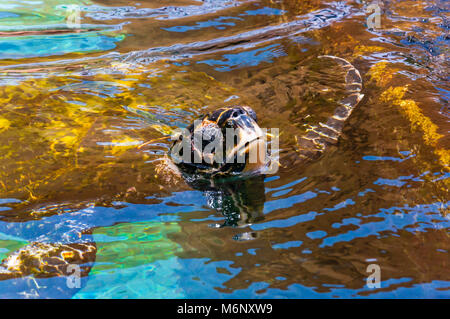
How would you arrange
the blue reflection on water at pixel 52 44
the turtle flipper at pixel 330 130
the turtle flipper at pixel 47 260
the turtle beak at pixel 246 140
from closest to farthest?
the turtle flipper at pixel 47 260, the turtle beak at pixel 246 140, the turtle flipper at pixel 330 130, the blue reflection on water at pixel 52 44

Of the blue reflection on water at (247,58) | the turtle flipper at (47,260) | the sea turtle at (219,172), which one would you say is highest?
the blue reflection on water at (247,58)

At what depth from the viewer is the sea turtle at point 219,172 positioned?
235cm

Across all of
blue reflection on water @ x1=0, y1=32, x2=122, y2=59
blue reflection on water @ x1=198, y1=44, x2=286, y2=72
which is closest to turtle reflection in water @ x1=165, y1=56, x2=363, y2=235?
blue reflection on water @ x1=198, y1=44, x2=286, y2=72

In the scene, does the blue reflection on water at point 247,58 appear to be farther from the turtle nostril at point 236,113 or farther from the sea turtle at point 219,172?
the turtle nostril at point 236,113

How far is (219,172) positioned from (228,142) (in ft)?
0.97

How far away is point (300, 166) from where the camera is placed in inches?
118

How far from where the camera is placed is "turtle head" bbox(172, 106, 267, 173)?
260 centimetres

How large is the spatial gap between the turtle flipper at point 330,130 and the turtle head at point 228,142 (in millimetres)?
456

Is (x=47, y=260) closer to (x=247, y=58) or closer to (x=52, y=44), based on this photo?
(x=247, y=58)

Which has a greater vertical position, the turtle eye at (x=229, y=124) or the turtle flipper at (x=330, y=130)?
the turtle eye at (x=229, y=124)

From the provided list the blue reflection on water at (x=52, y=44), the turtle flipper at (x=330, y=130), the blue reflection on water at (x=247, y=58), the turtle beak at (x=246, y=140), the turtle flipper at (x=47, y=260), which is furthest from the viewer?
the blue reflection on water at (x=52, y=44)

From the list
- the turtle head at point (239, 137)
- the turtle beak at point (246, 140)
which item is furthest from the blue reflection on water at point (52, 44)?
the turtle beak at point (246, 140)
